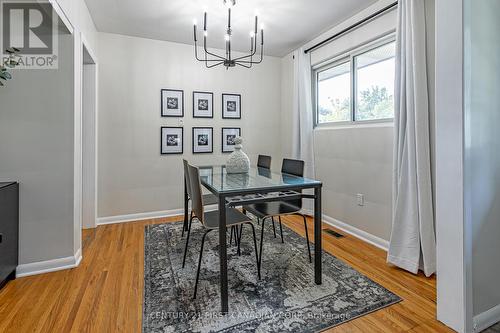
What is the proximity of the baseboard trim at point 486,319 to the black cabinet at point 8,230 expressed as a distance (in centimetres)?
300

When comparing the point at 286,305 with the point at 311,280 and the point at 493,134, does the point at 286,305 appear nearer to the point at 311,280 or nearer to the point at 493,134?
the point at 311,280

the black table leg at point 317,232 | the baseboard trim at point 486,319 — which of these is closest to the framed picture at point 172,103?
the black table leg at point 317,232

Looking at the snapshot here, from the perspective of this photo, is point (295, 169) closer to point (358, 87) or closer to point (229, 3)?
point (358, 87)

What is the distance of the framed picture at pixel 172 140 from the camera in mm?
3584

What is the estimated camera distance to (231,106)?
13.0 ft

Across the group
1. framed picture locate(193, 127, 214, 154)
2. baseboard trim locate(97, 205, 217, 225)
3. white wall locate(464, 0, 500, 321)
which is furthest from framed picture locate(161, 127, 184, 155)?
white wall locate(464, 0, 500, 321)

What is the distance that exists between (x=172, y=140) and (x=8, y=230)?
205 cm

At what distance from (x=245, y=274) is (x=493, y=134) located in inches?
74.8

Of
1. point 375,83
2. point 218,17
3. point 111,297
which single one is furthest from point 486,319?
point 218,17

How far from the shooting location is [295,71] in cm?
374

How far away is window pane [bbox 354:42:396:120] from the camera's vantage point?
2.59m

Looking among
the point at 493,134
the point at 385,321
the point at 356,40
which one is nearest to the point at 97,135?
the point at 356,40

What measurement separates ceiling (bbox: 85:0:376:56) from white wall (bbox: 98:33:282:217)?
247mm

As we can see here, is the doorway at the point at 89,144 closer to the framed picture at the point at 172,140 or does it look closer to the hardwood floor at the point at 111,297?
the hardwood floor at the point at 111,297
